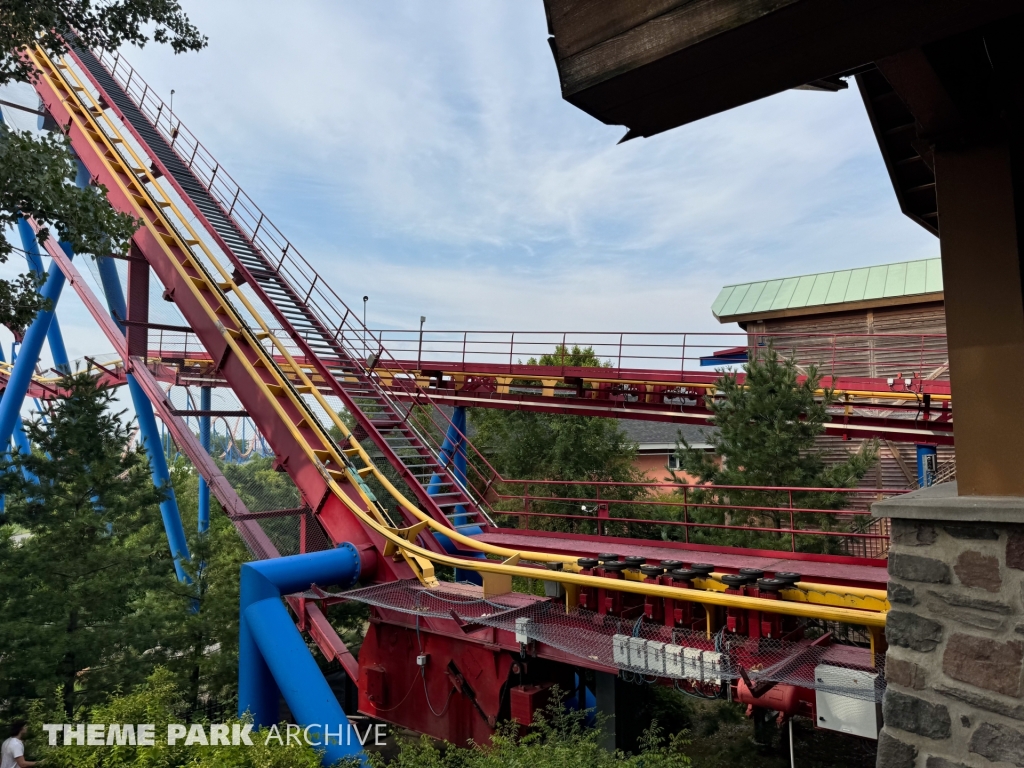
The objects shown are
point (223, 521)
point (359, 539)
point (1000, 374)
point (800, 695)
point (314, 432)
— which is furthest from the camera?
point (223, 521)

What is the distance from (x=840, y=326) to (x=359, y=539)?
1647 centimetres

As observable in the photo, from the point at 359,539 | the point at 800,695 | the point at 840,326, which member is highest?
the point at 840,326

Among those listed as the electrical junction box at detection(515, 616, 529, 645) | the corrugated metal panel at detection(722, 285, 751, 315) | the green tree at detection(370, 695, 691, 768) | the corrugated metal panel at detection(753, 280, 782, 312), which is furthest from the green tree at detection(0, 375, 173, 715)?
the corrugated metal panel at detection(753, 280, 782, 312)

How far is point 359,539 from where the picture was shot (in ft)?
29.5

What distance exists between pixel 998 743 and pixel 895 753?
1.11 feet

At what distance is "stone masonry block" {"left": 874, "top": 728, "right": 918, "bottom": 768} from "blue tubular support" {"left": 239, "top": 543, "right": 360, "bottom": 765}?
5.29 meters

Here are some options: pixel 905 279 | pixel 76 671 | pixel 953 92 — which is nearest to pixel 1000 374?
pixel 953 92

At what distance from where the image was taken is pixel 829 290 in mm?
20453

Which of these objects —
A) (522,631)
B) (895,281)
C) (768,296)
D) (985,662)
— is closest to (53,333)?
(522,631)

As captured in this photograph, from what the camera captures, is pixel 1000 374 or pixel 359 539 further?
pixel 359 539

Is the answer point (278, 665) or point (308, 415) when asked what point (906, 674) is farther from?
point (308, 415)

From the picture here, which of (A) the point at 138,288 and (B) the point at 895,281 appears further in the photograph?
(B) the point at 895,281

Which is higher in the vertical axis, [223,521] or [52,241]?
[52,241]

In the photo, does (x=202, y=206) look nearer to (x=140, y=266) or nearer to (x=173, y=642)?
(x=140, y=266)
